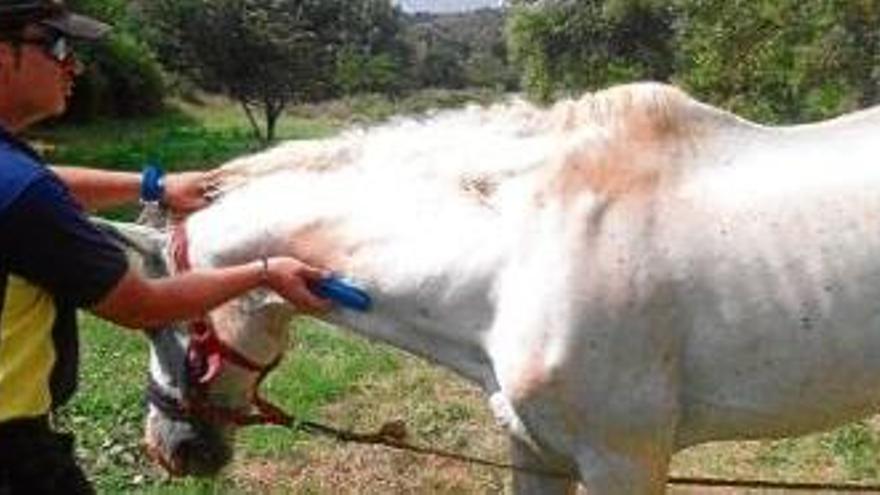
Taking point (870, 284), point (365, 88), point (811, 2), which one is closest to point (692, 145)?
point (870, 284)

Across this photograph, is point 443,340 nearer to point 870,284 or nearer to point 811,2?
point 870,284

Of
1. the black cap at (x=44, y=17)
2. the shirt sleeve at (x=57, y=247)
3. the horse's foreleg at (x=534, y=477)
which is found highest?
the black cap at (x=44, y=17)

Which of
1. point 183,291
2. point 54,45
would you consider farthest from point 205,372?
point 54,45

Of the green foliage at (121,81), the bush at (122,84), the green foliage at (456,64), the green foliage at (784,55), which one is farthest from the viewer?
the green foliage at (456,64)

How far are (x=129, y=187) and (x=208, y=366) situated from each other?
1.89 feet

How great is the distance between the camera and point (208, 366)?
4.36m

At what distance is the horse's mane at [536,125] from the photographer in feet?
13.2

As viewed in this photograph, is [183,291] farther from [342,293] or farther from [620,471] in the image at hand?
[620,471]

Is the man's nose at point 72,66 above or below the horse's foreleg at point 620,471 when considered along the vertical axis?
above

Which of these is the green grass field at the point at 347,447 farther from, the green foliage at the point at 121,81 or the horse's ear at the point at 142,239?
the green foliage at the point at 121,81

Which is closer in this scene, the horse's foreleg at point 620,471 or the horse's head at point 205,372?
the horse's foreleg at point 620,471

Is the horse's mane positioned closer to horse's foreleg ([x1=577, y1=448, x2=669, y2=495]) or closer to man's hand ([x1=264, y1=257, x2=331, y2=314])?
man's hand ([x1=264, y1=257, x2=331, y2=314])

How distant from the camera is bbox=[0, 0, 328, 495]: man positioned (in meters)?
2.92

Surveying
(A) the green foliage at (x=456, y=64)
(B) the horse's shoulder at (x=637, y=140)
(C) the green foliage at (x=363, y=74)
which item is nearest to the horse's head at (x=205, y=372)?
(B) the horse's shoulder at (x=637, y=140)
